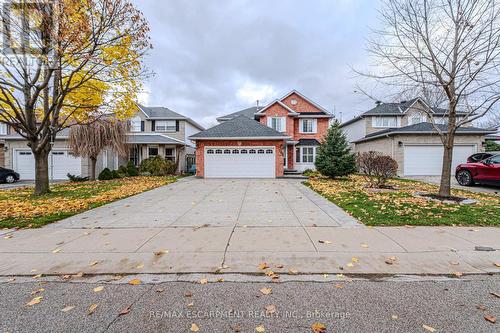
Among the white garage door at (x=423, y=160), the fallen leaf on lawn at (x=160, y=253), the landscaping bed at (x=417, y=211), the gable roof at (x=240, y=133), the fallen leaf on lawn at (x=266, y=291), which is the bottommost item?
the fallen leaf on lawn at (x=266, y=291)

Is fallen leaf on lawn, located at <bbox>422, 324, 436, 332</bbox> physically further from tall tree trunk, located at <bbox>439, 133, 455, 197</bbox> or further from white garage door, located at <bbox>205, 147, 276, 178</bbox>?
white garage door, located at <bbox>205, 147, 276, 178</bbox>

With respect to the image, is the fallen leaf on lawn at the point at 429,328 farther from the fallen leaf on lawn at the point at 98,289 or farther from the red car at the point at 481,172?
the red car at the point at 481,172

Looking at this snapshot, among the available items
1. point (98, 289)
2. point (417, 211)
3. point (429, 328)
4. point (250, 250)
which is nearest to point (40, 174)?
point (98, 289)

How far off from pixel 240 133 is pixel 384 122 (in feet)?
50.9

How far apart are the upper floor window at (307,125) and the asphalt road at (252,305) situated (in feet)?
75.4

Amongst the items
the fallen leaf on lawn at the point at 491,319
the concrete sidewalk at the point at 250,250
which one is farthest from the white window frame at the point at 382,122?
the fallen leaf on lawn at the point at 491,319

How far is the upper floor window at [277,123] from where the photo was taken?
2436cm

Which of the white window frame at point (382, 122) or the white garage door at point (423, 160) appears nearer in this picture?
the white garage door at point (423, 160)

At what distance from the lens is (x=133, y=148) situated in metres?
23.0

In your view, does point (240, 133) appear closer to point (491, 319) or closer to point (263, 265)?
point (263, 265)

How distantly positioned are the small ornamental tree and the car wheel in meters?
5.18

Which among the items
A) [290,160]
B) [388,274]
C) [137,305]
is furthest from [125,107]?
[290,160]

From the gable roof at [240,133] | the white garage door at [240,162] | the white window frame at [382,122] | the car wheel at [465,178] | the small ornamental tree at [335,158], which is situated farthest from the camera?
the white window frame at [382,122]

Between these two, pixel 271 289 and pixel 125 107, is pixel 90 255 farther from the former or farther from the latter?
pixel 125 107
